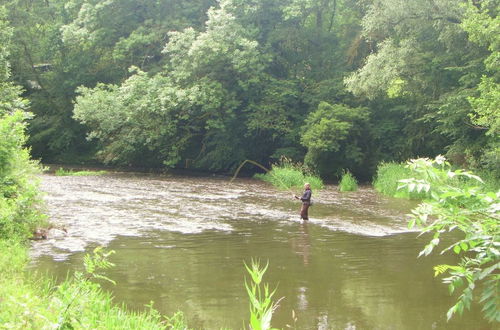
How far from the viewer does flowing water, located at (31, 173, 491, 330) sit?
7.38 metres

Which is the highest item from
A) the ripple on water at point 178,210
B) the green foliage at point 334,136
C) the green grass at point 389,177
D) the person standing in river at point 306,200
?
the green foliage at point 334,136

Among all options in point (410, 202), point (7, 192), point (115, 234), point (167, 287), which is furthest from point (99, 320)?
point (410, 202)

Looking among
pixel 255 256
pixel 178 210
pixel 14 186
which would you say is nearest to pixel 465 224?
pixel 255 256

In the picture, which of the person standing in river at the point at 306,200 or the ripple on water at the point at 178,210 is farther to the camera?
the person standing in river at the point at 306,200

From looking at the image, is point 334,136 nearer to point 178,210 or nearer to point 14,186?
point 178,210

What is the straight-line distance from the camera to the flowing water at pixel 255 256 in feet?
24.2

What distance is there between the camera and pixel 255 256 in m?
11.0

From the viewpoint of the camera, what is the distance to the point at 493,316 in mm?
3277

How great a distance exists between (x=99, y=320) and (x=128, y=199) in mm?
14451

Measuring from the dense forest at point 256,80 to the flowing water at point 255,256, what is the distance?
7870 mm

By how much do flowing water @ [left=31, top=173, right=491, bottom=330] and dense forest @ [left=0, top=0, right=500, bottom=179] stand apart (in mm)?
7870

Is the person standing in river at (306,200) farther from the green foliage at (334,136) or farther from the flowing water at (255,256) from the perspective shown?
the green foliage at (334,136)

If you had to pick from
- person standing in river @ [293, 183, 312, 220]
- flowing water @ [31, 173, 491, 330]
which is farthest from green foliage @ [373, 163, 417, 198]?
person standing in river @ [293, 183, 312, 220]

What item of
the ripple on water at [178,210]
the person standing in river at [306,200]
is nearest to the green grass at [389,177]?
the ripple on water at [178,210]
